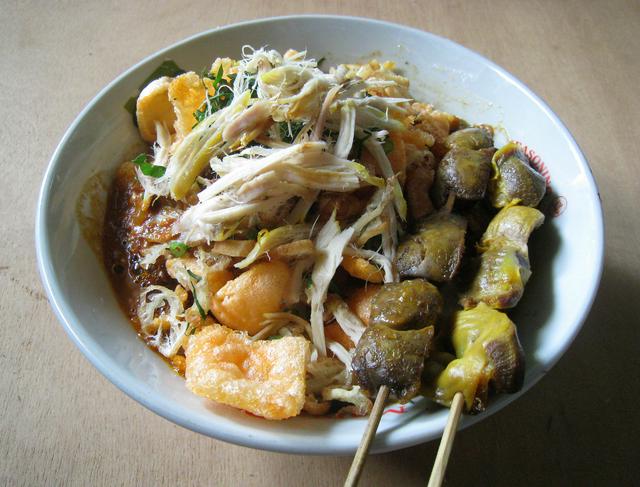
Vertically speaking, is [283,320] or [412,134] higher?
[412,134]

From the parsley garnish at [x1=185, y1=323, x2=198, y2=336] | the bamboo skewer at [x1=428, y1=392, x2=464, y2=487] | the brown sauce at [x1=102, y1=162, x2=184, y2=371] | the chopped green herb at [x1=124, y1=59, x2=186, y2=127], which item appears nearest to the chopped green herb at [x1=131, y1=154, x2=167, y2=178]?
the brown sauce at [x1=102, y1=162, x2=184, y2=371]

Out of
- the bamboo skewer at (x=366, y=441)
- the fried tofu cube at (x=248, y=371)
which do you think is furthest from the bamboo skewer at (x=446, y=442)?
the fried tofu cube at (x=248, y=371)

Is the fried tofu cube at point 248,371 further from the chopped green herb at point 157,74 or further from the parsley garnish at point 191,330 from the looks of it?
the chopped green herb at point 157,74

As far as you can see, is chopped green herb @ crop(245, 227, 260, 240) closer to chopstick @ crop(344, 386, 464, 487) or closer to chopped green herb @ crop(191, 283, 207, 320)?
chopped green herb @ crop(191, 283, 207, 320)

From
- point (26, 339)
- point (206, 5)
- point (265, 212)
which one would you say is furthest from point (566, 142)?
point (206, 5)

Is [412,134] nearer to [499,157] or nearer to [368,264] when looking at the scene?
[499,157]

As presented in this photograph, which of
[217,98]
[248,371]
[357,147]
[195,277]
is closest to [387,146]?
[357,147]

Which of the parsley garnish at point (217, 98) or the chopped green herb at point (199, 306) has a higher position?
the parsley garnish at point (217, 98)
